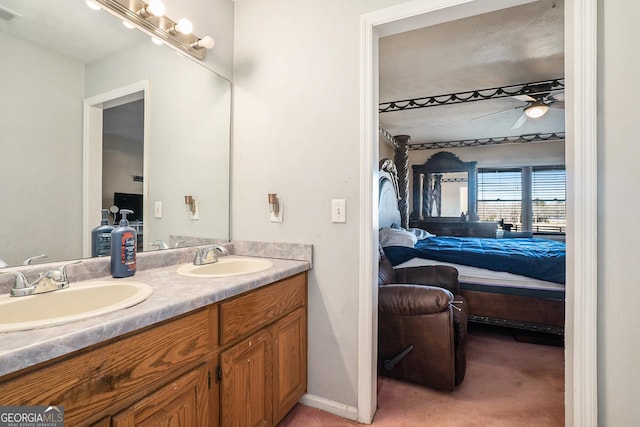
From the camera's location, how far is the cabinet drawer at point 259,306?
117 cm

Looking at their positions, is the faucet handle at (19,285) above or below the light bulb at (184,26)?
below

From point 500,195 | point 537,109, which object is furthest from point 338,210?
point 500,195

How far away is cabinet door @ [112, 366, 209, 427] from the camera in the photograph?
850mm

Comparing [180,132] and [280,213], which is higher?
[180,132]

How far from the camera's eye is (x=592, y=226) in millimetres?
1232

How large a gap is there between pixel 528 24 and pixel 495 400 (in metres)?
2.57

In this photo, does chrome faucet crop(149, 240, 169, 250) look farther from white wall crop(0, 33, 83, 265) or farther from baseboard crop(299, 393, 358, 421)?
baseboard crop(299, 393, 358, 421)

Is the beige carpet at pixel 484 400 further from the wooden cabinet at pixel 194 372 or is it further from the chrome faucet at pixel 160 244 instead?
the chrome faucet at pixel 160 244

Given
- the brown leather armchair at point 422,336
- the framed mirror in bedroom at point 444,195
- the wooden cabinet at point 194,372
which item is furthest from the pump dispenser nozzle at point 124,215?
the framed mirror in bedroom at point 444,195

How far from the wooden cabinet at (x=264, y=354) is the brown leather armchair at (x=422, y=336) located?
1.91ft

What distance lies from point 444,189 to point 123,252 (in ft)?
18.3

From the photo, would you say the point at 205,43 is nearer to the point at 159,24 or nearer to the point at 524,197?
the point at 159,24

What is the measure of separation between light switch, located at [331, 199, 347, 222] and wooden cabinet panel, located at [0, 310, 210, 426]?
2.83 feet

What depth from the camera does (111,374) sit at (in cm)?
79
